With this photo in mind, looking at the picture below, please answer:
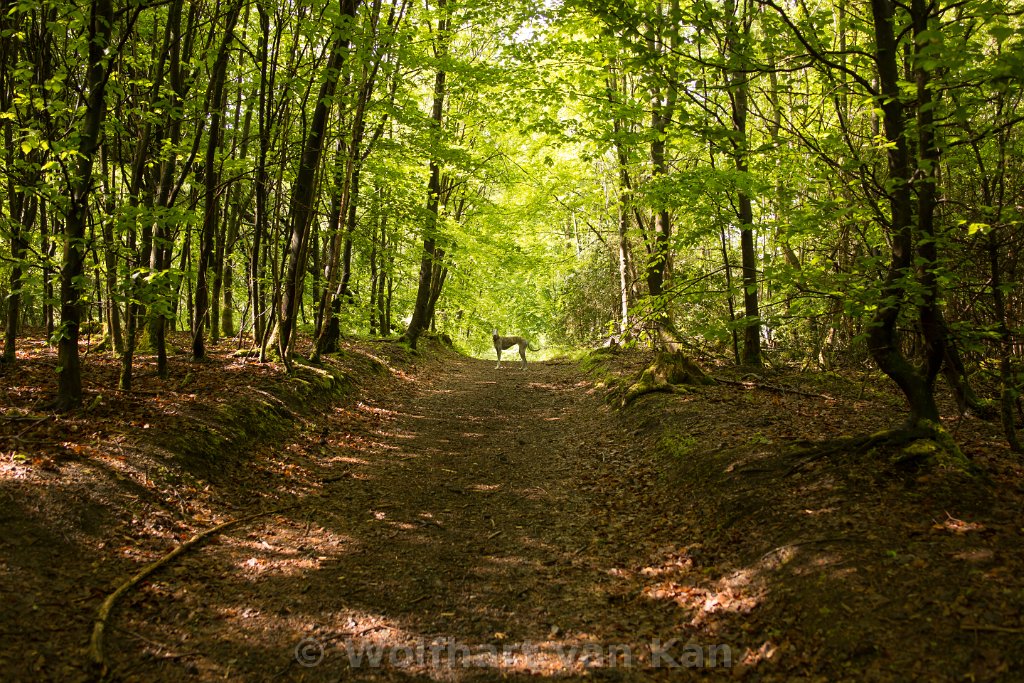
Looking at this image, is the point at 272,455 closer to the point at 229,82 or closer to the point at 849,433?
the point at 849,433

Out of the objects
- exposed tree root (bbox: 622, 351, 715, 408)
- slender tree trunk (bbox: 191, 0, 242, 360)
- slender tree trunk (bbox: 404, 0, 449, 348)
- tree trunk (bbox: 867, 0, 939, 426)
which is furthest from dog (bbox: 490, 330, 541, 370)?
tree trunk (bbox: 867, 0, 939, 426)

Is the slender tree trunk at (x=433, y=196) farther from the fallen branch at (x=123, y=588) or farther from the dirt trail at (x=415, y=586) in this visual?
the fallen branch at (x=123, y=588)

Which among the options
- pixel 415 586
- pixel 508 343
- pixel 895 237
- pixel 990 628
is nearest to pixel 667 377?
pixel 895 237

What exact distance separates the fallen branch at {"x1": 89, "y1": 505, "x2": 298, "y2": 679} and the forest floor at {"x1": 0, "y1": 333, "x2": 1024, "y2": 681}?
0.15ft

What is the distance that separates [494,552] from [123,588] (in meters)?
3.06

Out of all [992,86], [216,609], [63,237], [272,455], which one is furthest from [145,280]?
[992,86]

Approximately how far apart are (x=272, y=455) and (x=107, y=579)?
3269 millimetres

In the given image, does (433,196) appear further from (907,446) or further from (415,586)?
(907,446)

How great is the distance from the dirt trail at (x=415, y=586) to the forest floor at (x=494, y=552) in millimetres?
23

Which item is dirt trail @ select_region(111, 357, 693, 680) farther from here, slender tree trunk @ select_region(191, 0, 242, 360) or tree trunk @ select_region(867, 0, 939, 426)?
slender tree trunk @ select_region(191, 0, 242, 360)

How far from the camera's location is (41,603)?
3.76 metres

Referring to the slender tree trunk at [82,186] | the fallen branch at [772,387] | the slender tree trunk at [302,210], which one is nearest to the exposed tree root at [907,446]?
the fallen branch at [772,387]

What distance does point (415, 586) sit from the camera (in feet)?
15.6

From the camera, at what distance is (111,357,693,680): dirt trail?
3.76 metres
